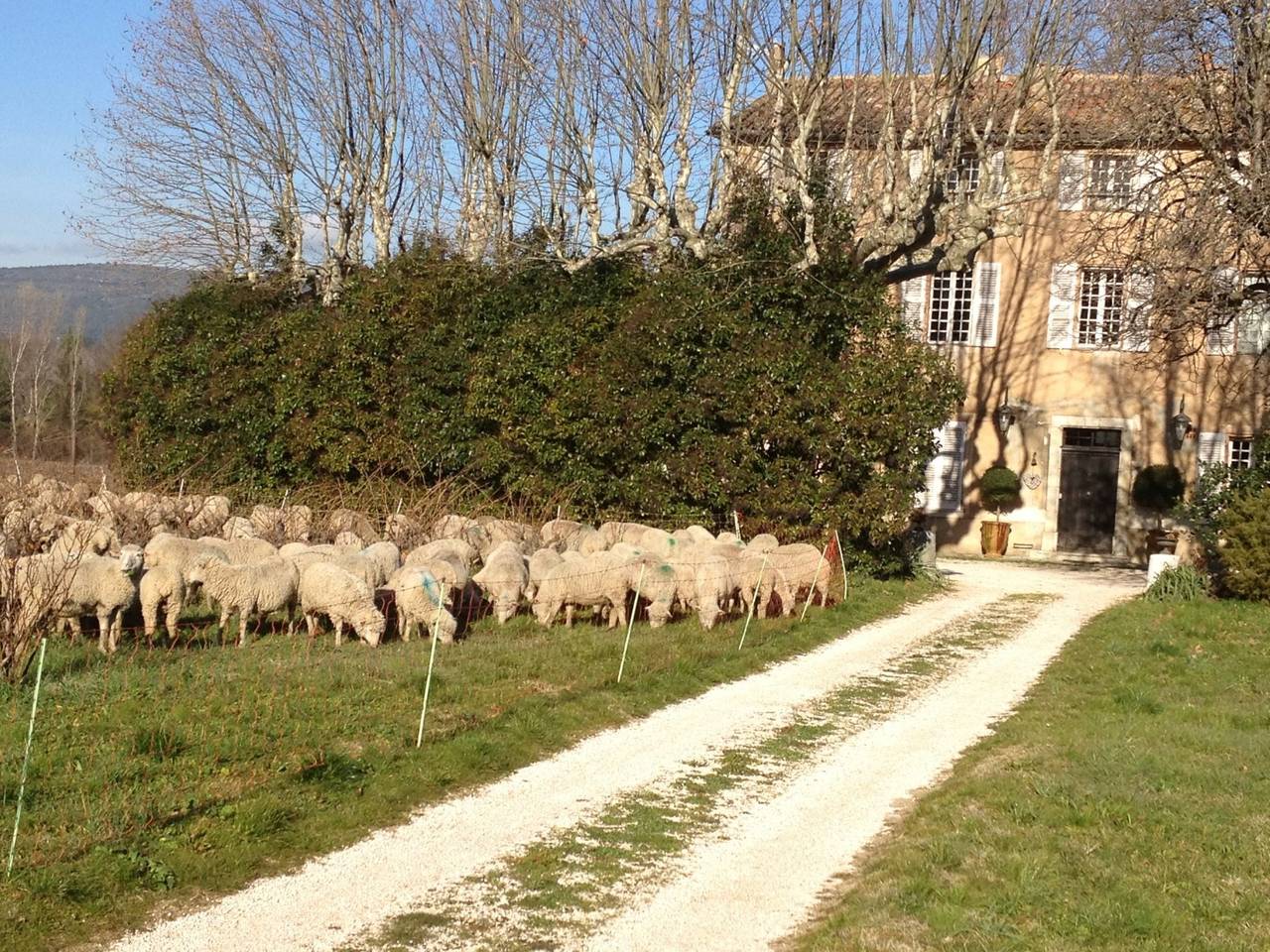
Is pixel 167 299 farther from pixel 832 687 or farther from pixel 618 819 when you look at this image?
pixel 618 819

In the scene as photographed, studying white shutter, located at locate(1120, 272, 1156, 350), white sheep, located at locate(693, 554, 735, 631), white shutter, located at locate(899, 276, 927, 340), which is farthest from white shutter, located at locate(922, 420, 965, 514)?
white sheep, located at locate(693, 554, 735, 631)

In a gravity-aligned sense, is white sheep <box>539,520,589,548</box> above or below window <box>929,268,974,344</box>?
below

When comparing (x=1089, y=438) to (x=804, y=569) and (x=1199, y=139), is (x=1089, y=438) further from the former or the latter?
(x=804, y=569)

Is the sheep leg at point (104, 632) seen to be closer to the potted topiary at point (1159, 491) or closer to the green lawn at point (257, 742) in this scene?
the green lawn at point (257, 742)

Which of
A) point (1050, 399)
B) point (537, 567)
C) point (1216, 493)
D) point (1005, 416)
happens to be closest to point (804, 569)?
point (537, 567)

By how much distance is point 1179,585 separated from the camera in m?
20.1

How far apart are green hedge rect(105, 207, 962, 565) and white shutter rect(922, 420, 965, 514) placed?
7.72 m

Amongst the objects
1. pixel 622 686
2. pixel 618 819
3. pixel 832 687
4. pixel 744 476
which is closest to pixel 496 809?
pixel 618 819

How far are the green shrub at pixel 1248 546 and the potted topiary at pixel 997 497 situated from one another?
8.07m

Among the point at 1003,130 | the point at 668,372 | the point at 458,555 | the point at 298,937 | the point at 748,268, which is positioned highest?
the point at 1003,130

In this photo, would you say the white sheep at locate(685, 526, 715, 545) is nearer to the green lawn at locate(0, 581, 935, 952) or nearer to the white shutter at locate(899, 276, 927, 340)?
the green lawn at locate(0, 581, 935, 952)

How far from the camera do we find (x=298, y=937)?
6.27 metres

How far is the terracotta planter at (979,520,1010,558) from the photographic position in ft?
90.4

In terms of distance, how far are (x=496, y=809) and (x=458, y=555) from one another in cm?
776
